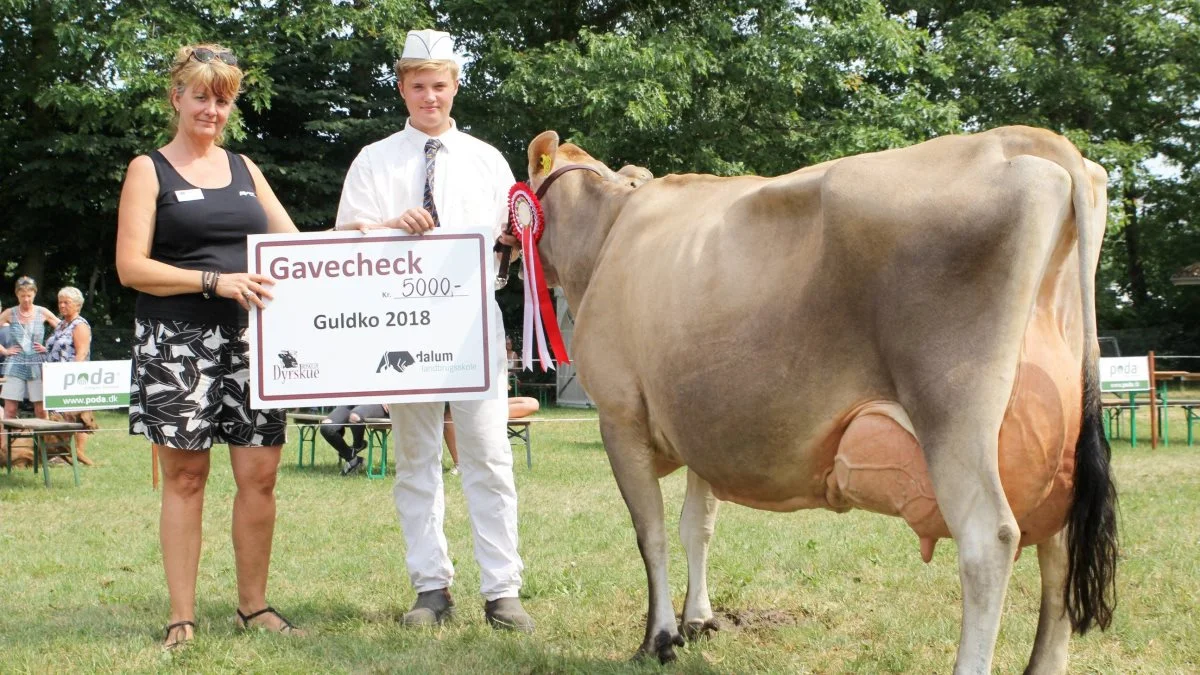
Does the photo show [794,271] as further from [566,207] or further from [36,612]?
[36,612]

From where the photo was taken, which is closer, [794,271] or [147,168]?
[794,271]

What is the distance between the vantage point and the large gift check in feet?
14.3

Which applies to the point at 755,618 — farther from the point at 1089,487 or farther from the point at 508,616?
the point at 1089,487

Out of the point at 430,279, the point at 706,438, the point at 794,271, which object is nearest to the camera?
the point at 794,271

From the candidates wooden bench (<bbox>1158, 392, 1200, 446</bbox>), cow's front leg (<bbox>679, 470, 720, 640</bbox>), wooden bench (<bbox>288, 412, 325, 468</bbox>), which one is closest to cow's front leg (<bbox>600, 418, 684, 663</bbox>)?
cow's front leg (<bbox>679, 470, 720, 640</bbox>)

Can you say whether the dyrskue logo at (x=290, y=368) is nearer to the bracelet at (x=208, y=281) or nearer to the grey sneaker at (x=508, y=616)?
the bracelet at (x=208, y=281)

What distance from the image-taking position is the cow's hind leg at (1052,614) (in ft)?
11.4

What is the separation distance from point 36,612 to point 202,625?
3.53 ft

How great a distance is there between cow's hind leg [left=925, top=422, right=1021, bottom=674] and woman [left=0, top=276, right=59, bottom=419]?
1205cm

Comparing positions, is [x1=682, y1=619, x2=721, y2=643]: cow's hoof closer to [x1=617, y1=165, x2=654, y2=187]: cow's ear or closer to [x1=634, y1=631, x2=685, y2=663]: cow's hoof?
[x1=634, y1=631, x2=685, y2=663]: cow's hoof

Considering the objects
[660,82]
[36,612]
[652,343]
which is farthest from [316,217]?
[652,343]

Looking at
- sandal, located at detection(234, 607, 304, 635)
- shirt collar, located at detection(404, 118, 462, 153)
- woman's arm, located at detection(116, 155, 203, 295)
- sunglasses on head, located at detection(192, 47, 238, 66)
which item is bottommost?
sandal, located at detection(234, 607, 304, 635)

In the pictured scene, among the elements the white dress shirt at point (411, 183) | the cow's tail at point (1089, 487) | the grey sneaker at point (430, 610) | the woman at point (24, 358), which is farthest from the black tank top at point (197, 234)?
the woman at point (24, 358)

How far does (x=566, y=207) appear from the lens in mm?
4797
